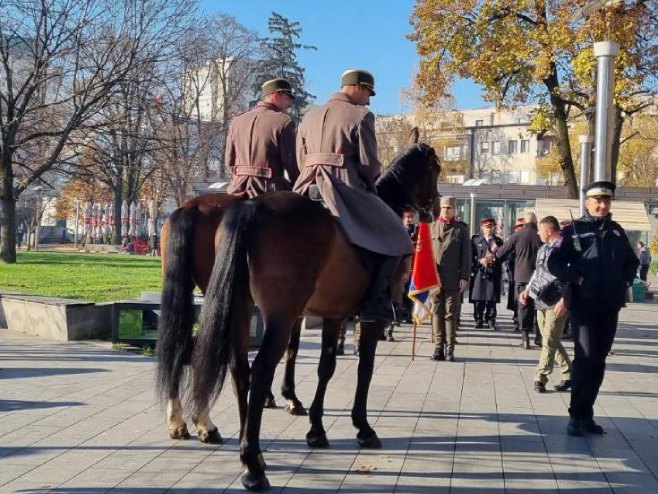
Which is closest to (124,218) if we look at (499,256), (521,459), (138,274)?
(138,274)

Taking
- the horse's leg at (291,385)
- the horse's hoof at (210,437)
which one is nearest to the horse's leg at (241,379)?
the horse's hoof at (210,437)

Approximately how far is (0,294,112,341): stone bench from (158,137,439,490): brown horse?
5639 mm

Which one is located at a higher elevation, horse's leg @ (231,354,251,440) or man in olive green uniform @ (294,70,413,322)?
man in olive green uniform @ (294,70,413,322)

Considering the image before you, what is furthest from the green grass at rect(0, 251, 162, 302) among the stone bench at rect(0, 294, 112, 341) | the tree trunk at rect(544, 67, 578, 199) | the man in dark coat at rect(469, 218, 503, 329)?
the tree trunk at rect(544, 67, 578, 199)

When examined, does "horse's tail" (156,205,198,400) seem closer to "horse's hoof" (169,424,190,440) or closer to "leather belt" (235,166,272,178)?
"horse's hoof" (169,424,190,440)

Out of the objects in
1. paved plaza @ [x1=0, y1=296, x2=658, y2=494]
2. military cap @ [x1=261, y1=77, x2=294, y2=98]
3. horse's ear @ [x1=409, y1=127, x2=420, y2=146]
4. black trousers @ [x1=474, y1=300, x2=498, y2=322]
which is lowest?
paved plaza @ [x1=0, y1=296, x2=658, y2=494]

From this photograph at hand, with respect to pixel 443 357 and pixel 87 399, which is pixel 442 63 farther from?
pixel 87 399

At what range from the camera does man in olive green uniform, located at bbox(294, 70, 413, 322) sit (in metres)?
6.22

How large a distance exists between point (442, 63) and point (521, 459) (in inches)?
789

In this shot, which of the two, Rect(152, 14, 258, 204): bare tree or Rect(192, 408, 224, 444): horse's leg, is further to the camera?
Rect(152, 14, 258, 204): bare tree

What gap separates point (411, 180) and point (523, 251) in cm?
749

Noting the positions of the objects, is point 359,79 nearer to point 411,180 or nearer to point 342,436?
point 411,180

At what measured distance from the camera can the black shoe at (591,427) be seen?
23.9ft

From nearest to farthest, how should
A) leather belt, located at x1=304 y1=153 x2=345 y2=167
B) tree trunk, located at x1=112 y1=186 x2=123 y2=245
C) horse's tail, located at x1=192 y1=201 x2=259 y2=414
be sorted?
horse's tail, located at x1=192 y1=201 x2=259 y2=414
leather belt, located at x1=304 y1=153 x2=345 y2=167
tree trunk, located at x1=112 y1=186 x2=123 y2=245
